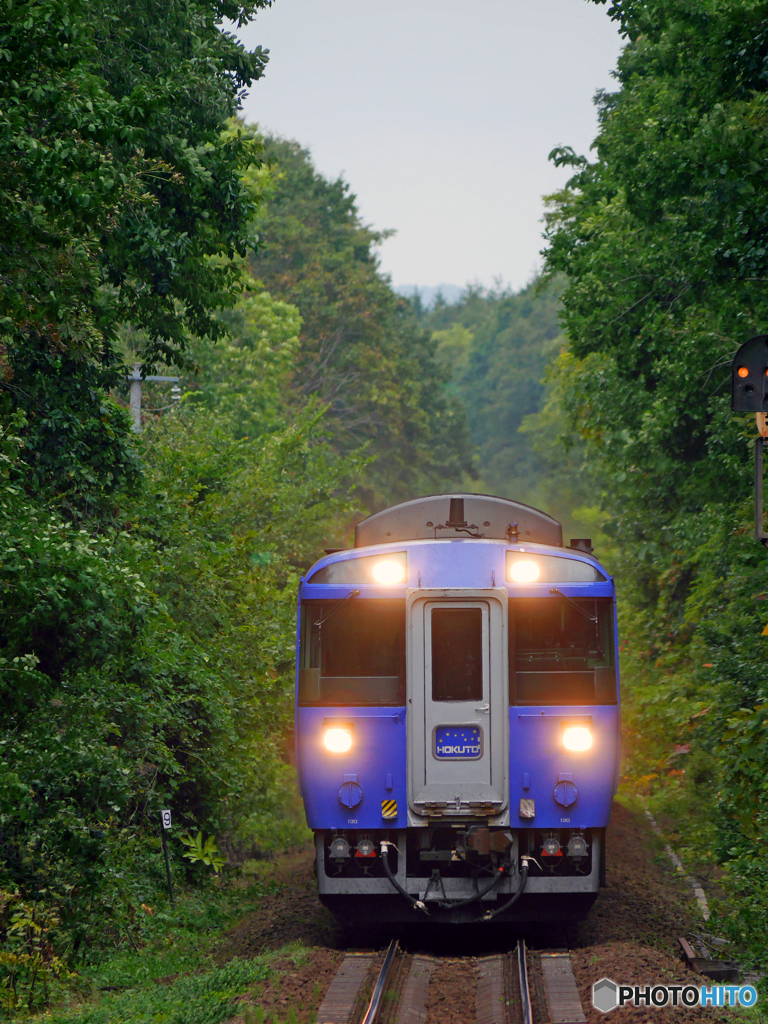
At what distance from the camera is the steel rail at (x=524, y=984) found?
297 inches

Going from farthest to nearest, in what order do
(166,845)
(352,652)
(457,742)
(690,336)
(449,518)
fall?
(690,336)
(166,845)
(449,518)
(352,652)
(457,742)

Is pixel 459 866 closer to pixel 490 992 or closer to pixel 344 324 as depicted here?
pixel 490 992

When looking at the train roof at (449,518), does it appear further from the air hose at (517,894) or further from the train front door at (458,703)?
the air hose at (517,894)

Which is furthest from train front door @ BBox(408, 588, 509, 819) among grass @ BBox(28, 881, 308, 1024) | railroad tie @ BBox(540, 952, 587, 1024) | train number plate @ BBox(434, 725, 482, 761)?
grass @ BBox(28, 881, 308, 1024)

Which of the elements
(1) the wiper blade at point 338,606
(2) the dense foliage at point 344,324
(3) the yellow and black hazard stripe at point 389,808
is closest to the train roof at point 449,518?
(1) the wiper blade at point 338,606

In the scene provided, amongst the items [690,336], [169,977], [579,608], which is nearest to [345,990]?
[169,977]

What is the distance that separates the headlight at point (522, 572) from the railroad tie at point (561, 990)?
3.06m

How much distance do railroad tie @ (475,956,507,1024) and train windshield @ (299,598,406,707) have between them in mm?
2245

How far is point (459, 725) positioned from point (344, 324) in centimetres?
4209

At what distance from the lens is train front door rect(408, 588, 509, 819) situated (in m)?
9.37

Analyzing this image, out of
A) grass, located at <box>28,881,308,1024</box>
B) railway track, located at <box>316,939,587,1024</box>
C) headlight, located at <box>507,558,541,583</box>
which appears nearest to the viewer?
railway track, located at <box>316,939,587,1024</box>

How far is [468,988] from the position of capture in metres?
8.56

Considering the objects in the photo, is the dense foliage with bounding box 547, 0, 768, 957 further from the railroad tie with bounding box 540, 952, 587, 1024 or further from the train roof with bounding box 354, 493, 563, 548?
the train roof with bounding box 354, 493, 563, 548

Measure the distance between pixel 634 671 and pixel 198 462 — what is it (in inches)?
576
